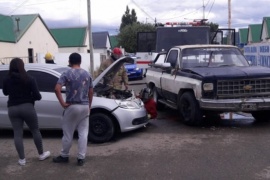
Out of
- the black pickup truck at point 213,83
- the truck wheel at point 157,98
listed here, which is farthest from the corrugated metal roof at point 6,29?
the black pickup truck at point 213,83

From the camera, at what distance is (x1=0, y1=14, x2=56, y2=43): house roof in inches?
1403

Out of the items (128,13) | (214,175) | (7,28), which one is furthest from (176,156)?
(128,13)

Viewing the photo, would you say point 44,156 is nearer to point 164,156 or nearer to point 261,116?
point 164,156

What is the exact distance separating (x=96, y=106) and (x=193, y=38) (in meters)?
8.91

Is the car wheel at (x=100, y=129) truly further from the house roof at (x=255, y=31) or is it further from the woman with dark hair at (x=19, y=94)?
the house roof at (x=255, y=31)

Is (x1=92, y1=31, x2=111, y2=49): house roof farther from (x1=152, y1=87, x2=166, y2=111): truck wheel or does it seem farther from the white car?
the white car

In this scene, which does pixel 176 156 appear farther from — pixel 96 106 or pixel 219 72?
pixel 219 72

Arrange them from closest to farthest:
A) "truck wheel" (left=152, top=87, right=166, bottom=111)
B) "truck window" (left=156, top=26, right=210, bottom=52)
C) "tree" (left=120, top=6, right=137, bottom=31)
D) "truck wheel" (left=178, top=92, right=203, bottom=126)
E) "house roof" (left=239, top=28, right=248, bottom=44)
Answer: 1. "truck wheel" (left=178, top=92, right=203, bottom=126)
2. "truck wheel" (left=152, top=87, right=166, bottom=111)
3. "truck window" (left=156, top=26, right=210, bottom=52)
4. "house roof" (left=239, top=28, right=248, bottom=44)
5. "tree" (left=120, top=6, right=137, bottom=31)

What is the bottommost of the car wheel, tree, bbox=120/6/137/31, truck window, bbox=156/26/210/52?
the car wheel

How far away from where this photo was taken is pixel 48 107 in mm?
7520

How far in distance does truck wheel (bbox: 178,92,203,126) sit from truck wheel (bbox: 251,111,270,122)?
161 centimetres

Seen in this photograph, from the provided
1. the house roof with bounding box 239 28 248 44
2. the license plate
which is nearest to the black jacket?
the license plate

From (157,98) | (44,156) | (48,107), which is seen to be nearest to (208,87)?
(157,98)

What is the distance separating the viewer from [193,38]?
606 inches
